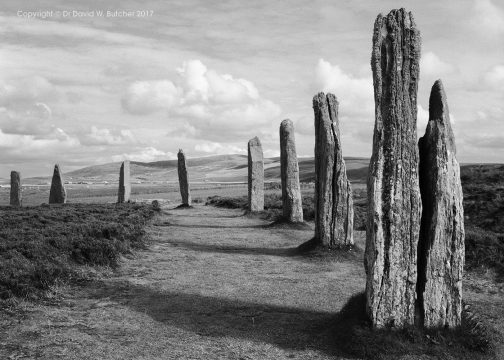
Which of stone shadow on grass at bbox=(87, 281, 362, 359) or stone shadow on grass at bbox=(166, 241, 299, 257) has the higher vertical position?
stone shadow on grass at bbox=(166, 241, 299, 257)

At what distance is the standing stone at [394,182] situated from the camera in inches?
306

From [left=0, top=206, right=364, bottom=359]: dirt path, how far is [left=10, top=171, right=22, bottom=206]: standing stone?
84.7 feet

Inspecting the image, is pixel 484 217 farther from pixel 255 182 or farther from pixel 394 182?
pixel 394 182

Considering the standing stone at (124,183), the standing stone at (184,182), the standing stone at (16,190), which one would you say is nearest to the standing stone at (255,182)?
the standing stone at (184,182)

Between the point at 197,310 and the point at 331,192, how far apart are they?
Answer: 21.7 feet

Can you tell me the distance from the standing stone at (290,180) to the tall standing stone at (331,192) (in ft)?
17.8

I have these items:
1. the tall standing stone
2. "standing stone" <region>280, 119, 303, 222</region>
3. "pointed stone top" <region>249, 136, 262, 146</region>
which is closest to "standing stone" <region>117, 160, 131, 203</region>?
"pointed stone top" <region>249, 136, 262, 146</region>

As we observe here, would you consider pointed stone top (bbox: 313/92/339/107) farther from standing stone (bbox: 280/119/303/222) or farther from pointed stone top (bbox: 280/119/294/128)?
pointed stone top (bbox: 280/119/294/128)

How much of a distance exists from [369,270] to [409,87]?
10.0ft

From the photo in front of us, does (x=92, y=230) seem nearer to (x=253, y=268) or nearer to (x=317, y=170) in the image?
(x=253, y=268)

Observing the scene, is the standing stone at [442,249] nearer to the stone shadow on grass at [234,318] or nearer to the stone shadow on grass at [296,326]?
the stone shadow on grass at [296,326]

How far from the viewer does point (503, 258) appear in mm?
13328

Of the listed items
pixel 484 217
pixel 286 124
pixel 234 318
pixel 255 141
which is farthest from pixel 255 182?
pixel 234 318

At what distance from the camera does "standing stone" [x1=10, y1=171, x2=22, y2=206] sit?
37.2 meters
